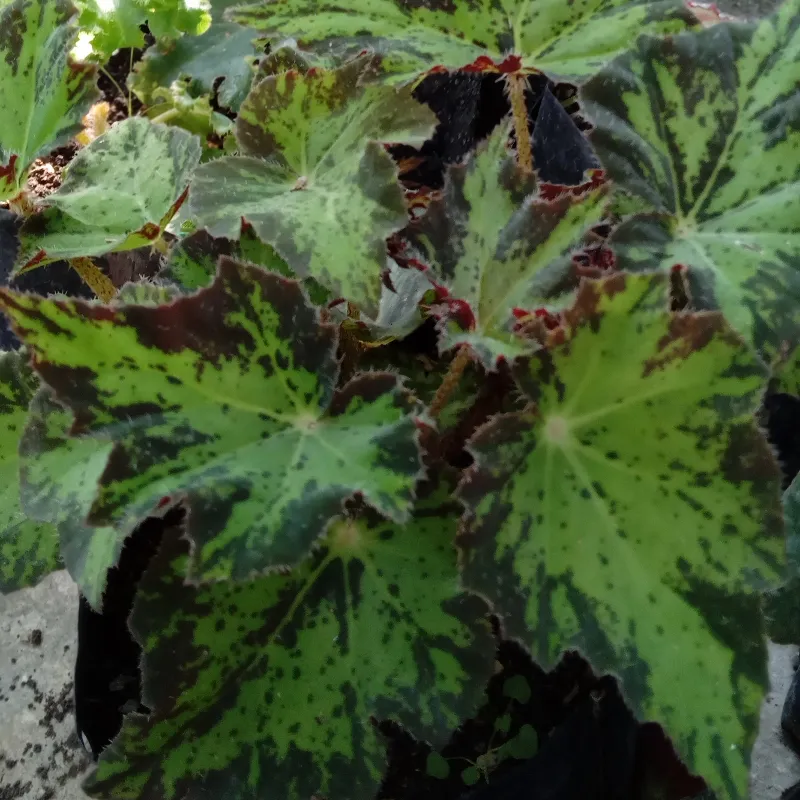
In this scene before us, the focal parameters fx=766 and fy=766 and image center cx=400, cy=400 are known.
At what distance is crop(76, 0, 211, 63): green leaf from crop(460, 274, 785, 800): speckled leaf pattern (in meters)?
1.14

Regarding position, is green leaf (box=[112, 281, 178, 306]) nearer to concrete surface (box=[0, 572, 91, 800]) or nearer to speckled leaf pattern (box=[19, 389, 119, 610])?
speckled leaf pattern (box=[19, 389, 119, 610])

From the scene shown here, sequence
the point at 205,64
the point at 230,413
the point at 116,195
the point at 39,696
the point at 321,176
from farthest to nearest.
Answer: the point at 205,64
the point at 39,696
the point at 116,195
the point at 321,176
the point at 230,413

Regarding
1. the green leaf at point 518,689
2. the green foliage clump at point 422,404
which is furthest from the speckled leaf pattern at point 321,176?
the green leaf at point 518,689

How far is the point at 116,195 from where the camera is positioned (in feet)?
2.05

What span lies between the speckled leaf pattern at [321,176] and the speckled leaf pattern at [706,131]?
138 mm

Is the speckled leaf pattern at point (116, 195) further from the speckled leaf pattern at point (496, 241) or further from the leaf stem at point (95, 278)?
the speckled leaf pattern at point (496, 241)

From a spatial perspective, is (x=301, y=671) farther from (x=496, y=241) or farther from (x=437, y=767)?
(x=496, y=241)

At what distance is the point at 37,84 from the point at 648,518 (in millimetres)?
598

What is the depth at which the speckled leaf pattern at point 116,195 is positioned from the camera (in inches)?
23.2

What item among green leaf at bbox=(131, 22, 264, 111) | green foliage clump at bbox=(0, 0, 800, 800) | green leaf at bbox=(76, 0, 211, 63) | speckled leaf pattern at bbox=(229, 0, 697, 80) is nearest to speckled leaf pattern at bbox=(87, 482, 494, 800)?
green foliage clump at bbox=(0, 0, 800, 800)

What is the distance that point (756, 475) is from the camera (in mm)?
409

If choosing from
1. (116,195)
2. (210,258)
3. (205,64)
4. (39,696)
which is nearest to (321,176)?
(210,258)

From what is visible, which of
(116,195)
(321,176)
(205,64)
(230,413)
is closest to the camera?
(230,413)

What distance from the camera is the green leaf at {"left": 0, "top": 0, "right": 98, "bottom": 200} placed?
0.63m
